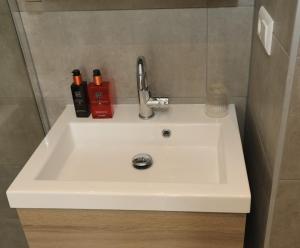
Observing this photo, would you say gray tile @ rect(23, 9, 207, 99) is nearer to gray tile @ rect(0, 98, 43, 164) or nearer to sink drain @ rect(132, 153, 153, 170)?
gray tile @ rect(0, 98, 43, 164)

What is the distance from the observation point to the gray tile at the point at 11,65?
3.98ft

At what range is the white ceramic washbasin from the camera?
918 mm

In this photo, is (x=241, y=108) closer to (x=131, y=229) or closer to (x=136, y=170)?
(x=136, y=170)

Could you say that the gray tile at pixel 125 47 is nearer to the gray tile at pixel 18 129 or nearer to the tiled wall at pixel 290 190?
the gray tile at pixel 18 129

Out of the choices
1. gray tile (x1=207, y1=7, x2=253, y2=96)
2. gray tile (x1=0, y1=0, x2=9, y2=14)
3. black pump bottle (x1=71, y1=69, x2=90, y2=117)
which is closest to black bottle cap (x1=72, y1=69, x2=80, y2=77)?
black pump bottle (x1=71, y1=69, x2=90, y2=117)

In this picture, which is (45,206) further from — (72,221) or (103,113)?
(103,113)

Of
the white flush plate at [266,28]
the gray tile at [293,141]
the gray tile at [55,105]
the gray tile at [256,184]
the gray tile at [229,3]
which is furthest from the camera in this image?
the gray tile at [55,105]

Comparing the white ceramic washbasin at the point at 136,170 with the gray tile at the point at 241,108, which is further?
the gray tile at the point at 241,108

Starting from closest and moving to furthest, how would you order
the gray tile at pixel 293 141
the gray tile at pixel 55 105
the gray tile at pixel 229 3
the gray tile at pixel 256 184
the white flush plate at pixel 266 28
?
the gray tile at pixel 293 141 < the white flush plate at pixel 266 28 < the gray tile at pixel 256 184 < the gray tile at pixel 229 3 < the gray tile at pixel 55 105

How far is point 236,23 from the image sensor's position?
1.15m

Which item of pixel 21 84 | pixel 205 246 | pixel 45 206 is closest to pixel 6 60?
pixel 21 84

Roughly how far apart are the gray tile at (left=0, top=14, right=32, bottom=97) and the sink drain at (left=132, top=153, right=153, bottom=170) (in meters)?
0.48

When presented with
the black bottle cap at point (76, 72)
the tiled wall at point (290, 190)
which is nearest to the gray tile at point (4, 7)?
the black bottle cap at point (76, 72)

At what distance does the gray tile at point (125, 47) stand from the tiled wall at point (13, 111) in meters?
0.07
